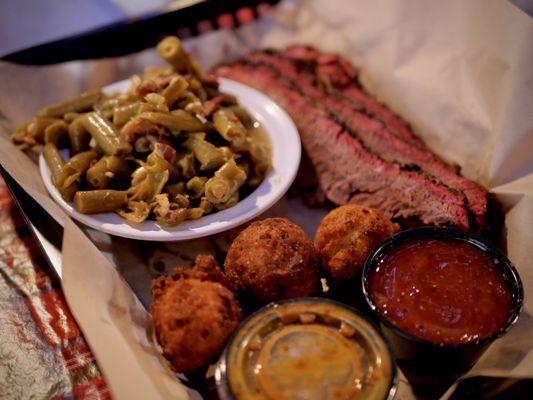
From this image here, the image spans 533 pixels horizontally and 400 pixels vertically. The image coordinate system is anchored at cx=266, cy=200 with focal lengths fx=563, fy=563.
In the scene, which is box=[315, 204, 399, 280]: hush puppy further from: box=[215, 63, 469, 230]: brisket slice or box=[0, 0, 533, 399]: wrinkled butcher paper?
box=[0, 0, 533, 399]: wrinkled butcher paper

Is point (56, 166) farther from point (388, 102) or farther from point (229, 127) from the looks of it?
point (388, 102)

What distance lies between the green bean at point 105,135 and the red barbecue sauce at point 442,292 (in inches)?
61.2

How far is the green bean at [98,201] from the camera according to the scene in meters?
2.93

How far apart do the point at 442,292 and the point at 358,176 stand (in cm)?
117

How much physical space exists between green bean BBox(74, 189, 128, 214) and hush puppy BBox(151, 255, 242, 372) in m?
0.69

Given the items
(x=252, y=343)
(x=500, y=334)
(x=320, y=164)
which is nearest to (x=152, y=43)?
(x=320, y=164)

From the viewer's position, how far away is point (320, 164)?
359 centimetres

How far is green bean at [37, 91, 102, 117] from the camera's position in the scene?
350 centimetres

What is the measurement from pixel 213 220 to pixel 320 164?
0.93 meters

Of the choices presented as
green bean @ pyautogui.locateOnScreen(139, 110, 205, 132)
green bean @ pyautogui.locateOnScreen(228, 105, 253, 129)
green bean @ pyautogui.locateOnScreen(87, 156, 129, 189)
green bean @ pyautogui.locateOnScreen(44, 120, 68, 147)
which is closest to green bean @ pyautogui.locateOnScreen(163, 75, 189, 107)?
green bean @ pyautogui.locateOnScreen(139, 110, 205, 132)

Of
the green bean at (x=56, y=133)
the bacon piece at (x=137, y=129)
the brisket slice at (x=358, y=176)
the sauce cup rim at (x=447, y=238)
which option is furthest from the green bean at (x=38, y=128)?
the sauce cup rim at (x=447, y=238)

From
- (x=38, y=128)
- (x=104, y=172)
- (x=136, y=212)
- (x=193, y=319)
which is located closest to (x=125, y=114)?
(x=104, y=172)

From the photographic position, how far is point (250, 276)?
2.57 meters

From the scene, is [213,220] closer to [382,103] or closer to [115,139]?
[115,139]
